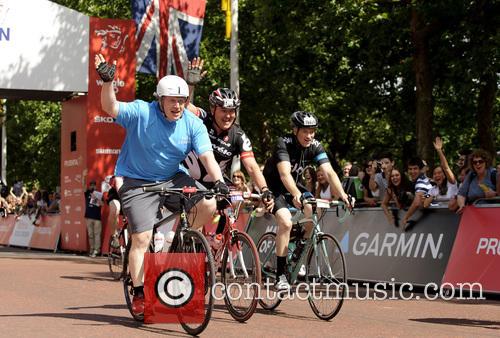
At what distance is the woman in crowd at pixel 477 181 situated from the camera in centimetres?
1388

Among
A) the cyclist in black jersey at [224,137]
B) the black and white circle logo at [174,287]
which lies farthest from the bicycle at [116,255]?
the black and white circle logo at [174,287]

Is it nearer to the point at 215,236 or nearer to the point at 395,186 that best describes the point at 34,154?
the point at 395,186

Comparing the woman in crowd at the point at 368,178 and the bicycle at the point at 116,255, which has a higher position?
the woman in crowd at the point at 368,178

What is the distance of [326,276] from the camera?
10.1 m

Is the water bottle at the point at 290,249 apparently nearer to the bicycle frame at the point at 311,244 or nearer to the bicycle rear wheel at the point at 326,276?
the bicycle frame at the point at 311,244

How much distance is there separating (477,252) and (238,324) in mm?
4993

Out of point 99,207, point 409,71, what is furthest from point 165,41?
point 409,71

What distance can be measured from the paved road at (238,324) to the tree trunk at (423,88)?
12683 mm

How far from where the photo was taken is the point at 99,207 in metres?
25.0

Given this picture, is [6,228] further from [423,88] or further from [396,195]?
[396,195]

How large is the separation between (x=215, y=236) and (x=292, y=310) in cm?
173

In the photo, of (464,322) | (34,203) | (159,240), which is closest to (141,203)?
(159,240)

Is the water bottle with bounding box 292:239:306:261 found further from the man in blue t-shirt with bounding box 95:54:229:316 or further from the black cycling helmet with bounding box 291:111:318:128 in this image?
the man in blue t-shirt with bounding box 95:54:229:316

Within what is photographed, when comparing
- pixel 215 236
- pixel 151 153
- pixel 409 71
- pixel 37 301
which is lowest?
pixel 37 301
